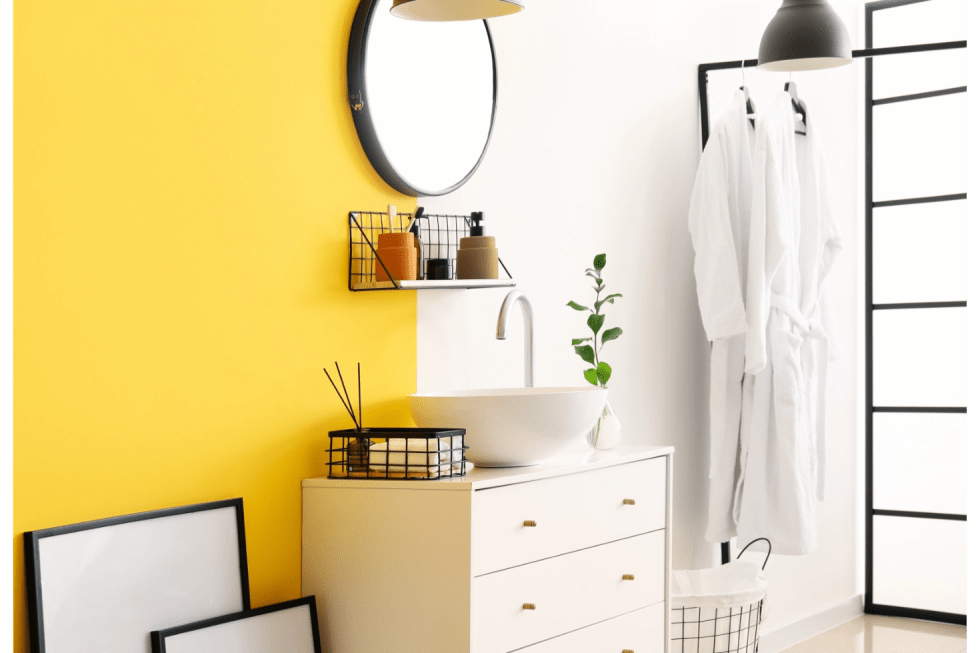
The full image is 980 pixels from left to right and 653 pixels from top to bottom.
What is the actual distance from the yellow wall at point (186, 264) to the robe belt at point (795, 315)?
4.44 feet

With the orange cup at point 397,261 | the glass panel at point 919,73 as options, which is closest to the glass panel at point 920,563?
the glass panel at point 919,73

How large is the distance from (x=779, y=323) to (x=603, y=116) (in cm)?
84

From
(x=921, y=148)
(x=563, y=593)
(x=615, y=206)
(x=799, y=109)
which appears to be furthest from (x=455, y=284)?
(x=921, y=148)

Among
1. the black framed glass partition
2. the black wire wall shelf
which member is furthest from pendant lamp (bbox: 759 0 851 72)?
the black framed glass partition

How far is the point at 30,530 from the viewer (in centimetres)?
167

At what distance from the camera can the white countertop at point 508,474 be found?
6.40 feet

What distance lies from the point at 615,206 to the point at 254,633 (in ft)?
5.50

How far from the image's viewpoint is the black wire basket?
199 centimetres

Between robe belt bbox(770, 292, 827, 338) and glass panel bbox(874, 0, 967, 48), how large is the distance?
5.31 ft

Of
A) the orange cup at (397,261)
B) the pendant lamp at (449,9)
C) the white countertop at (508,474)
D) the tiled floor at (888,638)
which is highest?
the pendant lamp at (449,9)

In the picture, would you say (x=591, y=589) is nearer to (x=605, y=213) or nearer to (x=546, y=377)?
(x=546, y=377)

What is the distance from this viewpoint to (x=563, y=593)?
2.16 meters

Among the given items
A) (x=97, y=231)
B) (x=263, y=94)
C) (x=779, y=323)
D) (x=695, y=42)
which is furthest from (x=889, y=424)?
(x=97, y=231)

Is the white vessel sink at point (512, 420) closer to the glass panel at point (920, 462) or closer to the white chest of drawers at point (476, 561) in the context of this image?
the white chest of drawers at point (476, 561)
